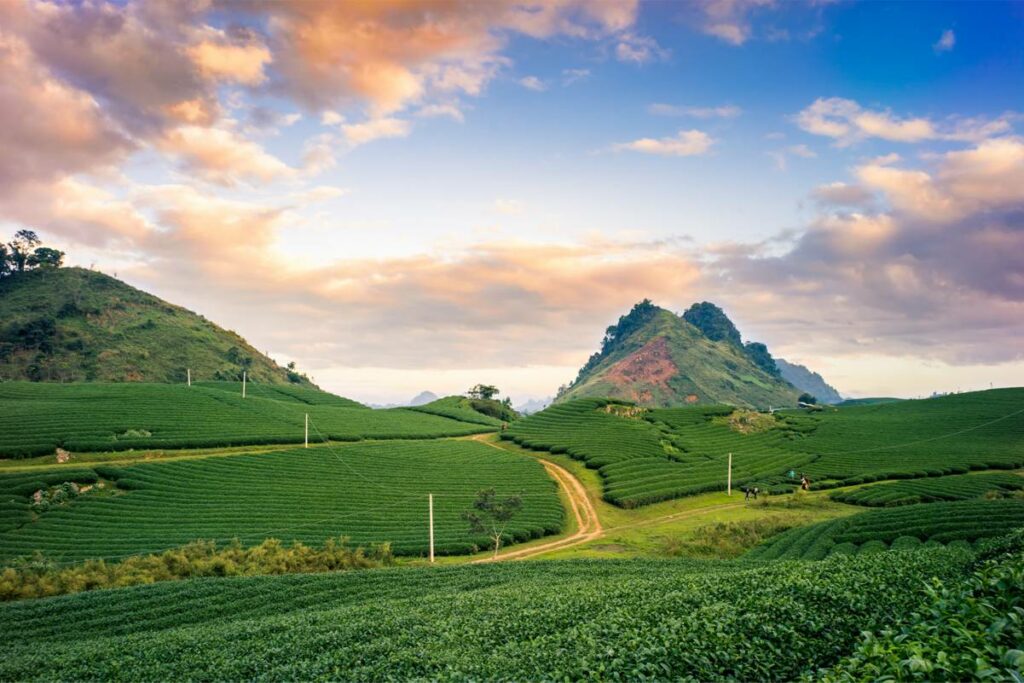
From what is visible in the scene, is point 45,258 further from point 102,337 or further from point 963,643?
point 963,643

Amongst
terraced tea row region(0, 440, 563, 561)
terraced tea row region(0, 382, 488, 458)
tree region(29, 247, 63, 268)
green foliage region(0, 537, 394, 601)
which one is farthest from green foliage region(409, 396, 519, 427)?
tree region(29, 247, 63, 268)

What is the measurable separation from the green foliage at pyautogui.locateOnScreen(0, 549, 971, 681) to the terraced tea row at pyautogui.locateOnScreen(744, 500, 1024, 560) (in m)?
15.8

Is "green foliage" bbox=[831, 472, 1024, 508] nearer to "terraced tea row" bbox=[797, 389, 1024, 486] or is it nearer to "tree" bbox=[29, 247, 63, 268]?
"terraced tea row" bbox=[797, 389, 1024, 486]

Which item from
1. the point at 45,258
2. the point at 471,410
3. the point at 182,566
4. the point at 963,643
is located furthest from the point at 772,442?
the point at 45,258

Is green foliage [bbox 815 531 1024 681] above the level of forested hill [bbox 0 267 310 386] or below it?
below

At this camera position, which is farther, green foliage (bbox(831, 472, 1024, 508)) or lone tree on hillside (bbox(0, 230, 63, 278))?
lone tree on hillside (bbox(0, 230, 63, 278))

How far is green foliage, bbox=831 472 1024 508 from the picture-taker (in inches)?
2004

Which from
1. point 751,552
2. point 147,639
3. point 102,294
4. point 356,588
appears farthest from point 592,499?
point 102,294

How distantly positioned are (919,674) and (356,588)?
2435 cm

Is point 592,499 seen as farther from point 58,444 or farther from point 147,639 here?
point 58,444

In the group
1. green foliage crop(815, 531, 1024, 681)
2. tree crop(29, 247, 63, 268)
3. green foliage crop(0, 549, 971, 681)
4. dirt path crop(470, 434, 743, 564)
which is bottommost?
dirt path crop(470, 434, 743, 564)

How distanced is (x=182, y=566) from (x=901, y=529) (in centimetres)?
4415

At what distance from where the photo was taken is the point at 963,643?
6750 millimetres

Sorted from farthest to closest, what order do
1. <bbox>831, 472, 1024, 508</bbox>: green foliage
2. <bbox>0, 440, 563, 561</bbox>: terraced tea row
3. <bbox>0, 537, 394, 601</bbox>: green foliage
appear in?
<bbox>831, 472, 1024, 508</bbox>: green foliage → <bbox>0, 440, 563, 561</bbox>: terraced tea row → <bbox>0, 537, 394, 601</bbox>: green foliage
